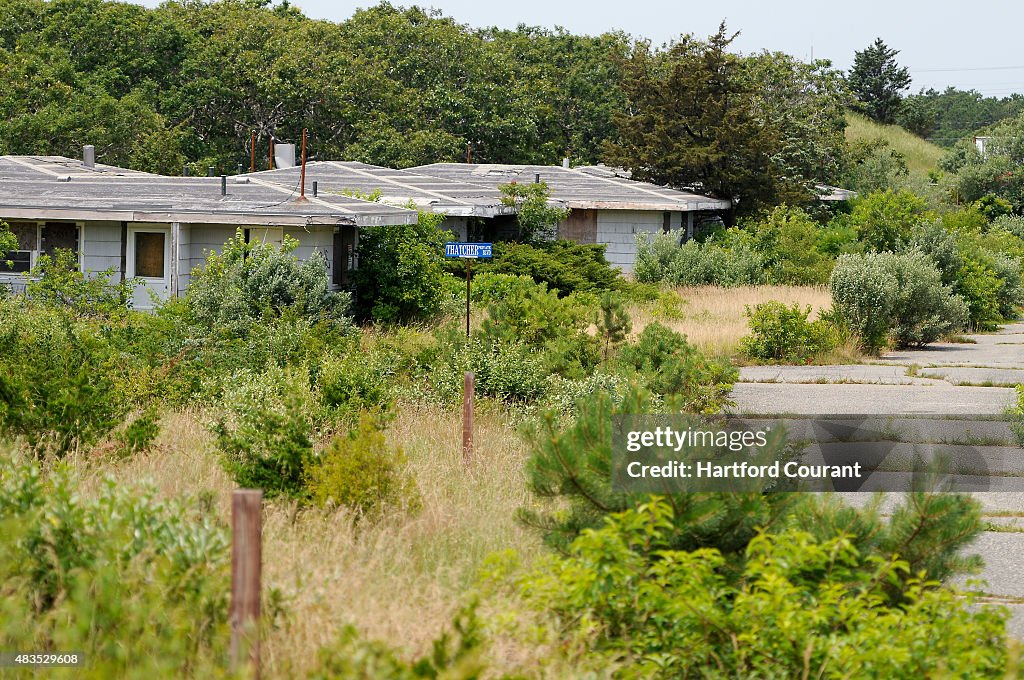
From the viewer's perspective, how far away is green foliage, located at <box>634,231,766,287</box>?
31.0 metres

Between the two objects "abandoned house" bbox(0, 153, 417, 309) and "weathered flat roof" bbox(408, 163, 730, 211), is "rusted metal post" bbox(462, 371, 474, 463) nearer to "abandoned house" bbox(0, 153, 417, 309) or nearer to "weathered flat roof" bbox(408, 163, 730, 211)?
"abandoned house" bbox(0, 153, 417, 309)

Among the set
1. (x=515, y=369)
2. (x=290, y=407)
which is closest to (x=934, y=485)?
(x=290, y=407)

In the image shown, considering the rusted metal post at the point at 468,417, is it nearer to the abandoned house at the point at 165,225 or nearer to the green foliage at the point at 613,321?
the green foliage at the point at 613,321

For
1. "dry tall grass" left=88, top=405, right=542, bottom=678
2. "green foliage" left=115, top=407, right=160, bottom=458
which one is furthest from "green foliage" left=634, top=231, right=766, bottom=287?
"green foliage" left=115, top=407, right=160, bottom=458

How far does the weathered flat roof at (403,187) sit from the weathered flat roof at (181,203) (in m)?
2.36

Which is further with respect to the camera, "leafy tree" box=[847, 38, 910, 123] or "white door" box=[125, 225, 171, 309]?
"leafy tree" box=[847, 38, 910, 123]

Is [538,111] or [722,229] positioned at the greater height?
[538,111]

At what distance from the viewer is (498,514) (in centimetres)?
832

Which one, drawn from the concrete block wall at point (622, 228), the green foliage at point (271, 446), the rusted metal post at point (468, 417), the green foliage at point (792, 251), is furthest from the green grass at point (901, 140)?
the green foliage at point (271, 446)

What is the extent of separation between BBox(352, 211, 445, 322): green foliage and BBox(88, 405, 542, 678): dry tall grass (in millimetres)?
11119

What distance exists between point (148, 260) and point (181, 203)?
127cm

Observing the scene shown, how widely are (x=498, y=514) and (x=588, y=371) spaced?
6.81 m

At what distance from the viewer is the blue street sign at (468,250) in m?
15.0

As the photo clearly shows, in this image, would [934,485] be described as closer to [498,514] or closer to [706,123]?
[498,514]
